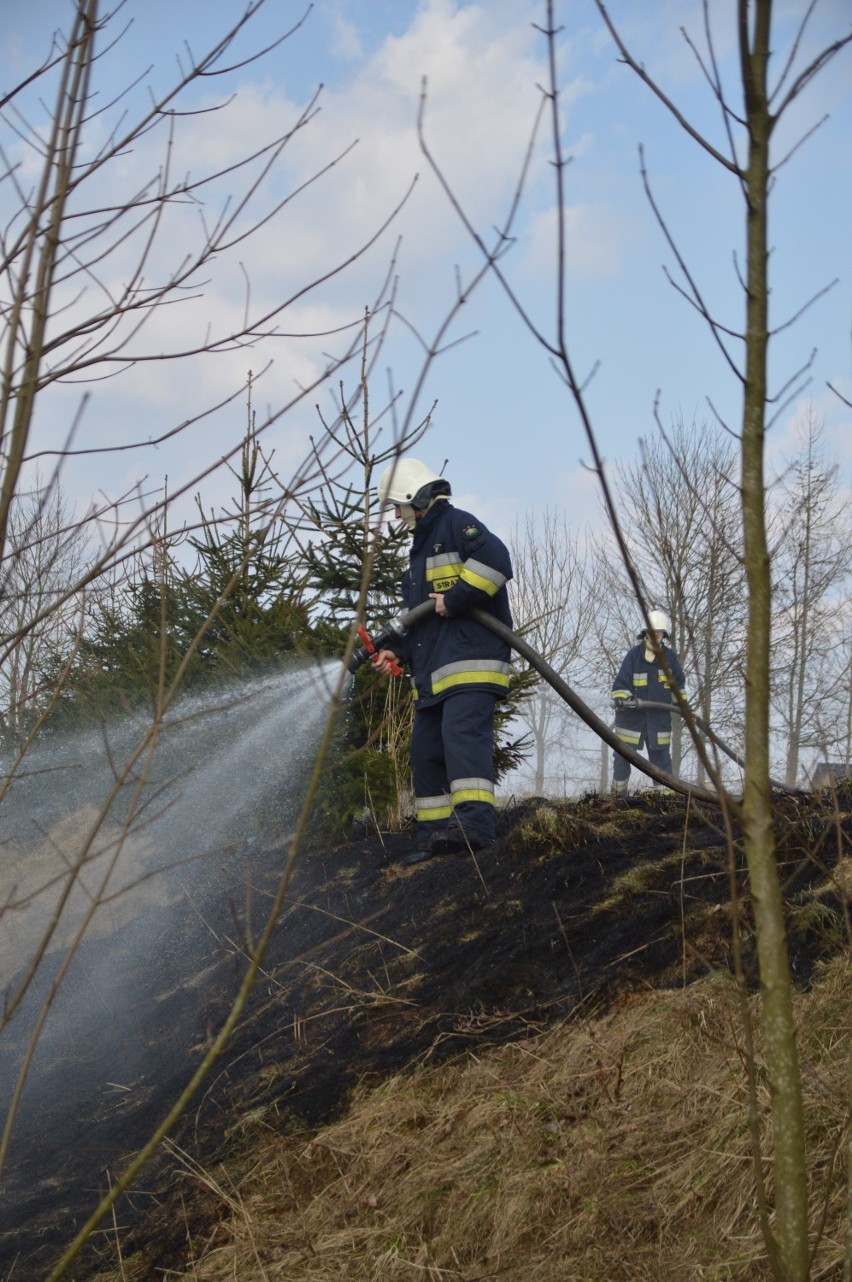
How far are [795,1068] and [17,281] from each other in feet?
5.50

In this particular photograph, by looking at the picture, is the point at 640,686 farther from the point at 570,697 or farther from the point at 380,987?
the point at 570,697

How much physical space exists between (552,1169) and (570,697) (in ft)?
5.08

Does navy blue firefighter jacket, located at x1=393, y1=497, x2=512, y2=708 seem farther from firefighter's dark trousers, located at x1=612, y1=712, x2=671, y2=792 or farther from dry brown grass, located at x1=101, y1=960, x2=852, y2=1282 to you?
firefighter's dark trousers, located at x1=612, y1=712, x2=671, y2=792

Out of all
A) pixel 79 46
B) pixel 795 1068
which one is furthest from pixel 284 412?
pixel 795 1068

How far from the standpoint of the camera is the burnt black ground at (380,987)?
4.00 metres

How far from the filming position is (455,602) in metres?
6.04

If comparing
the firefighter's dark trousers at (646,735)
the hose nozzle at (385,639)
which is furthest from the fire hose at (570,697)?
the firefighter's dark trousers at (646,735)

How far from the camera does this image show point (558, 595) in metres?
22.8

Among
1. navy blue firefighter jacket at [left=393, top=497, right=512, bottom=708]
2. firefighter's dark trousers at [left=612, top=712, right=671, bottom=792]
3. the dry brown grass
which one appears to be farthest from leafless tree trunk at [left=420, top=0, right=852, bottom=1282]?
firefighter's dark trousers at [left=612, top=712, right=671, bottom=792]

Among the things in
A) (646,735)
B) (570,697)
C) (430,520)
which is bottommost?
(646,735)

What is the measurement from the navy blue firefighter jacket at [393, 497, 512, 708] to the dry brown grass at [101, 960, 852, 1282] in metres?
2.55

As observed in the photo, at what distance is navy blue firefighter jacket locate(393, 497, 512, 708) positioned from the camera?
6051 millimetres

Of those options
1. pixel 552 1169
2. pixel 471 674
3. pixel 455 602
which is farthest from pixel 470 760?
pixel 552 1169

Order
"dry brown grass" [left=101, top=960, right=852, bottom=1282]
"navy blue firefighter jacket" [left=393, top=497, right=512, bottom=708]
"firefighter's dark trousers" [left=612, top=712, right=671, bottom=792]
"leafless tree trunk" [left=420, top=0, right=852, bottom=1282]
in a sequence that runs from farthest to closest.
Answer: "firefighter's dark trousers" [left=612, top=712, right=671, bottom=792]
"navy blue firefighter jacket" [left=393, top=497, right=512, bottom=708]
"dry brown grass" [left=101, top=960, right=852, bottom=1282]
"leafless tree trunk" [left=420, top=0, right=852, bottom=1282]
